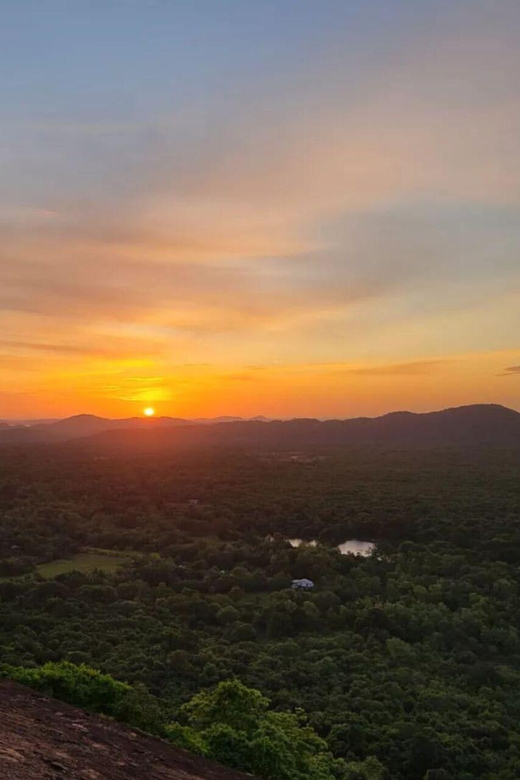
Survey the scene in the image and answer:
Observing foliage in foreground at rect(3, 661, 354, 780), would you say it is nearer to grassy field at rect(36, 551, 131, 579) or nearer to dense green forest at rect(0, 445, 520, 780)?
dense green forest at rect(0, 445, 520, 780)

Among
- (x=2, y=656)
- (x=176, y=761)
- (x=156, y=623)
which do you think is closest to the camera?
(x=176, y=761)

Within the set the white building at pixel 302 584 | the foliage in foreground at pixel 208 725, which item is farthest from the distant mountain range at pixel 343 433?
the foliage in foreground at pixel 208 725

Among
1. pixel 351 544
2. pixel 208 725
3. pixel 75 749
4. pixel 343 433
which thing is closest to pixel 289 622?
pixel 208 725

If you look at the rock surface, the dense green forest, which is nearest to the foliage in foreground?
the dense green forest

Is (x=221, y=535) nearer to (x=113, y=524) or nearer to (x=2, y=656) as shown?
(x=113, y=524)

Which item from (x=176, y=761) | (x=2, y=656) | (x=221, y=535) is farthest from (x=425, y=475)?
(x=176, y=761)

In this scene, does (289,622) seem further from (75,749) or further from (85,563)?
(75,749)
